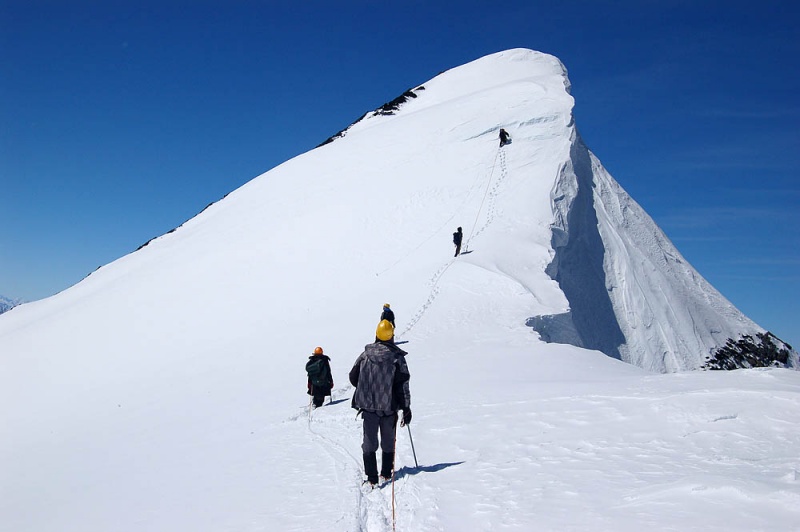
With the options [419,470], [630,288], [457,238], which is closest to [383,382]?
[419,470]

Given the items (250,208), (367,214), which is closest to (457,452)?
(367,214)

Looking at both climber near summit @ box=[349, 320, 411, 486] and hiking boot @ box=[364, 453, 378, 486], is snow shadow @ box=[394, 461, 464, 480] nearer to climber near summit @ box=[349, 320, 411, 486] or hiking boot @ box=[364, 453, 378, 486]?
climber near summit @ box=[349, 320, 411, 486]

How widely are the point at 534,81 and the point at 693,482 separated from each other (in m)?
37.8

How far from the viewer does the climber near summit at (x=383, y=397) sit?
6.14m

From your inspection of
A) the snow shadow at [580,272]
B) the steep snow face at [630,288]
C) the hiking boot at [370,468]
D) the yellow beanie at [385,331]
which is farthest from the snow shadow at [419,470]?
the steep snow face at [630,288]

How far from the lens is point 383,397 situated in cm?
614

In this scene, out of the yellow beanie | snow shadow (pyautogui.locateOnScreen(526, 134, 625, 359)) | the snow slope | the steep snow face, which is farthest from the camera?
the steep snow face

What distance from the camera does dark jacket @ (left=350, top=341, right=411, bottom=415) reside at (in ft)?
20.2

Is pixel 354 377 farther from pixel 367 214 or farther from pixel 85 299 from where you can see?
pixel 85 299

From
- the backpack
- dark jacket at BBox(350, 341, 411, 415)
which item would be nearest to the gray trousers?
dark jacket at BBox(350, 341, 411, 415)

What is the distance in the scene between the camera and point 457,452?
6828mm

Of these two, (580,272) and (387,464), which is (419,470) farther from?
(580,272)

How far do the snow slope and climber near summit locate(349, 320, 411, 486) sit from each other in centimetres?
34

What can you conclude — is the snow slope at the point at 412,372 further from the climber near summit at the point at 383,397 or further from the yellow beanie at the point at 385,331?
the yellow beanie at the point at 385,331
